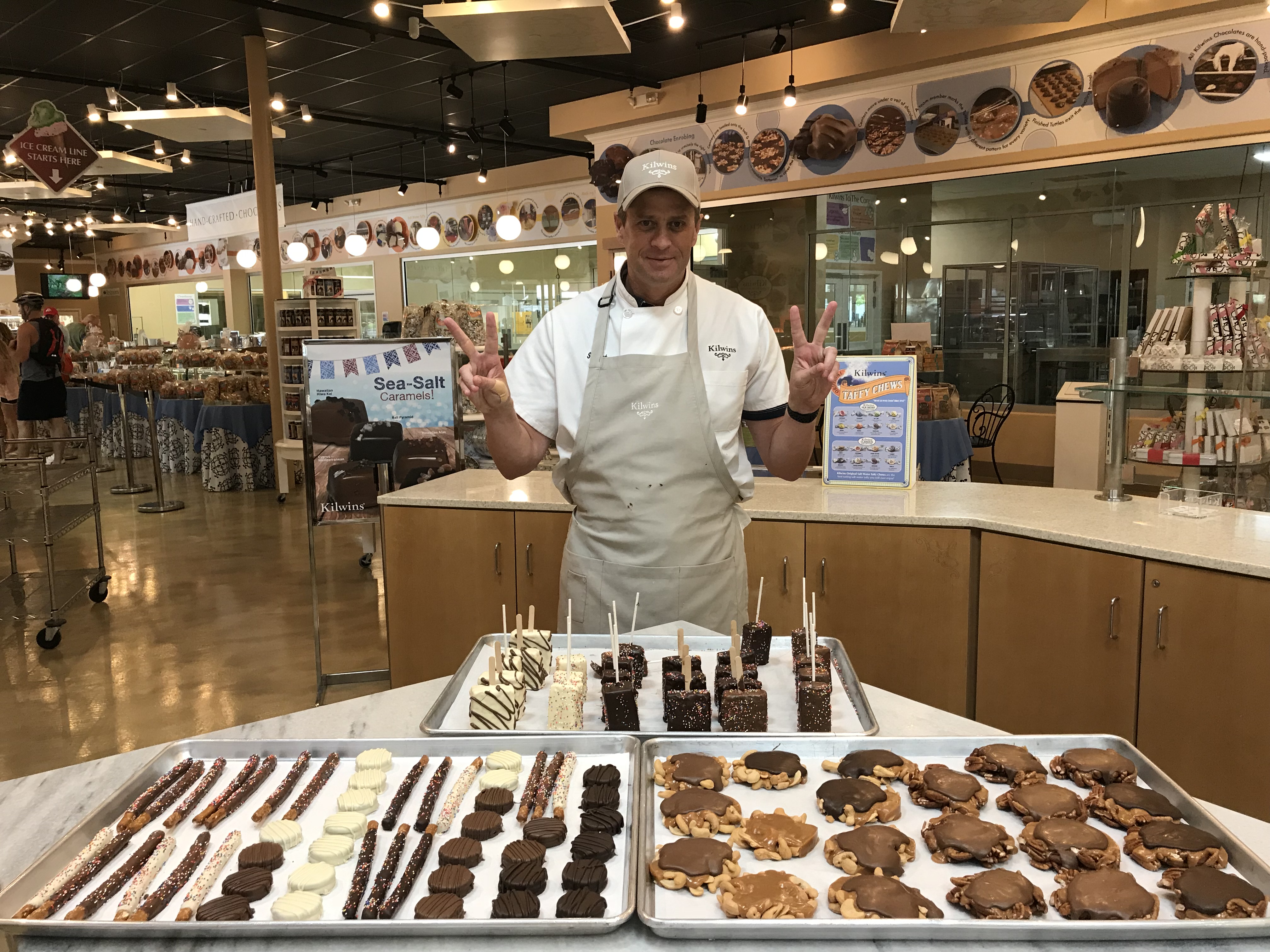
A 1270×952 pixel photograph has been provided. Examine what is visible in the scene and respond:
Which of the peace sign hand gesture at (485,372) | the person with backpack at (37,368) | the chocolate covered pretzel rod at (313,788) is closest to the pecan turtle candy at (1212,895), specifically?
the chocolate covered pretzel rod at (313,788)

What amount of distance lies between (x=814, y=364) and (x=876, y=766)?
1.00 m

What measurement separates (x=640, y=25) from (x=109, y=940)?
335 inches

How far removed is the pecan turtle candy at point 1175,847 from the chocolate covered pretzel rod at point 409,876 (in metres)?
0.95

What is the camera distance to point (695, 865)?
47.9 inches

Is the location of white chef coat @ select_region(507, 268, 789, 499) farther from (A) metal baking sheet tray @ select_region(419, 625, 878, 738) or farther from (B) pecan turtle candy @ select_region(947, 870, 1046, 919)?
(B) pecan turtle candy @ select_region(947, 870, 1046, 919)

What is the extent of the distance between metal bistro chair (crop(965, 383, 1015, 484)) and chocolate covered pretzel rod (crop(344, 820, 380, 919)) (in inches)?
327

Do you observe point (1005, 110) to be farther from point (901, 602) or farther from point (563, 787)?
point (563, 787)

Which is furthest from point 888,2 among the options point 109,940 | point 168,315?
point 168,315

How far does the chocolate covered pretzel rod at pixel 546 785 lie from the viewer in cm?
137

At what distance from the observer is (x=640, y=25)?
8289 mm

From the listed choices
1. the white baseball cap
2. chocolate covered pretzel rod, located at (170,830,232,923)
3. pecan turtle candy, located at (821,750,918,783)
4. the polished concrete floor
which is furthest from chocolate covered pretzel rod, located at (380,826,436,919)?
the polished concrete floor

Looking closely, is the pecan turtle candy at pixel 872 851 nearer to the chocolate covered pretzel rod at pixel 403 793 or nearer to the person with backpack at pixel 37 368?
the chocolate covered pretzel rod at pixel 403 793

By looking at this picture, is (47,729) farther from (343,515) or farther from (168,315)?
(168,315)

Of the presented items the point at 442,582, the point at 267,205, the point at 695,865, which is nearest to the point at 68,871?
the point at 695,865
